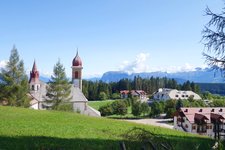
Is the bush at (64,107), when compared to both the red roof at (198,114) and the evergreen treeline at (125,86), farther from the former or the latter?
the evergreen treeline at (125,86)

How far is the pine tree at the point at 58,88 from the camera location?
131ft

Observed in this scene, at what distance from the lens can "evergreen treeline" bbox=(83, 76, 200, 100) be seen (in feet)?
396

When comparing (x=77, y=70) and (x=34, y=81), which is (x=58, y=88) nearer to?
(x=34, y=81)

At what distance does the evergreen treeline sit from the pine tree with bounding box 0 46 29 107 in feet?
258

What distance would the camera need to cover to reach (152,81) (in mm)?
151375

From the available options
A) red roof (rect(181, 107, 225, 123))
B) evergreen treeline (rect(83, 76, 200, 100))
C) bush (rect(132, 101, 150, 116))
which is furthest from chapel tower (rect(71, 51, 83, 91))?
evergreen treeline (rect(83, 76, 200, 100))

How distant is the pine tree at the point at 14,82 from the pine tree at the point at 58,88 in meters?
4.70

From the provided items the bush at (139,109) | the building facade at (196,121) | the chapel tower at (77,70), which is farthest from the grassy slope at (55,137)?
the bush at (139,109)

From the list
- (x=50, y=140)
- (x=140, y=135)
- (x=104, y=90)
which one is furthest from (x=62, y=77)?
(x=104, y=90)

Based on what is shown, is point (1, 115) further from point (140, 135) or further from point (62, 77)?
point (62, 77)

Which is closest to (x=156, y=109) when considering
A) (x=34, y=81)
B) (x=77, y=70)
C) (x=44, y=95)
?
(x=77, y=70)

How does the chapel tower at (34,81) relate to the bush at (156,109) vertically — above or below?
above

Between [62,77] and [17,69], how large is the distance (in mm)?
6205

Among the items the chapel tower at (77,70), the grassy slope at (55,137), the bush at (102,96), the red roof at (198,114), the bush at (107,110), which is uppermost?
the chapel tower at (77,70)
